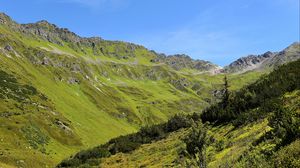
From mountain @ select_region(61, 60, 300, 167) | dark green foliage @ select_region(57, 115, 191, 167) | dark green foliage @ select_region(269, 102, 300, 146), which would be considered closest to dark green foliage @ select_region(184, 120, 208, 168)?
mountain @ select_region(61, 60, 300, 167)

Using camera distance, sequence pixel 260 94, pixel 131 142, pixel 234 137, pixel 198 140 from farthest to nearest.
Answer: pixel 131 142, pixel 260 94, pixel 234 137, pixel 198 140

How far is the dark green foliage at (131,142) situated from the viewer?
84506 mm

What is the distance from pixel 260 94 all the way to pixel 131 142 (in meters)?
36.3

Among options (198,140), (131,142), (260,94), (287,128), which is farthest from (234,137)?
(131,142)

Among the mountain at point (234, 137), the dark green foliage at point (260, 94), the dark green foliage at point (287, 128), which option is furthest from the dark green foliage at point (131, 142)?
the dark green foliage at point (287, 128)

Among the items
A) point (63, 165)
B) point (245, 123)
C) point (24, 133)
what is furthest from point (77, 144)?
point (245, 123)

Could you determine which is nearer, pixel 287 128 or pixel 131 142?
pixel 287 128

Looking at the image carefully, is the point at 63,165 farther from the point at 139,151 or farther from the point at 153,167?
the point at 153,167

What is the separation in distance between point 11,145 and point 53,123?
45.8 metres

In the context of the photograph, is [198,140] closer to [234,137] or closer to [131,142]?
[234,137]

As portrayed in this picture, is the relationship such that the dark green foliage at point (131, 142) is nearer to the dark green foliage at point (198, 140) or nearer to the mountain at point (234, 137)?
the mountain at point (234, 137)

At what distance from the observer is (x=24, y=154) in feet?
346

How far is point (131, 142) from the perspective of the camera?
3423 inches

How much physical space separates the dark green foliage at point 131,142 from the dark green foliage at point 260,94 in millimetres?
13864
